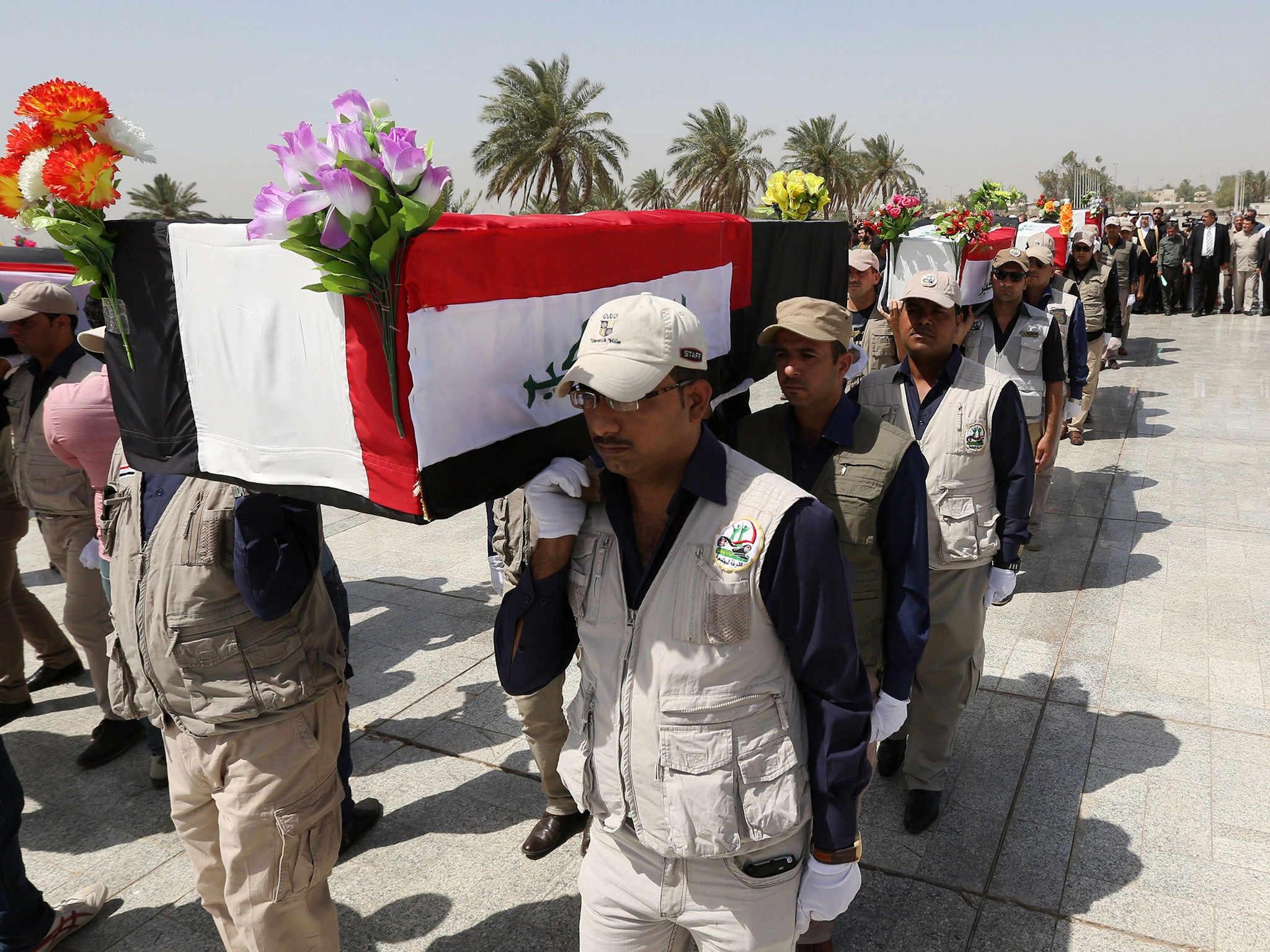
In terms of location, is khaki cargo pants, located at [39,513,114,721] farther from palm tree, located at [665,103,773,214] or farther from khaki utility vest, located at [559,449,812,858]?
palm tree, located at [665,103,773,214]

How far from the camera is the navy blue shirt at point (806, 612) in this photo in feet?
5.54

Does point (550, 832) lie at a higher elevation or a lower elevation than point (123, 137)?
lower

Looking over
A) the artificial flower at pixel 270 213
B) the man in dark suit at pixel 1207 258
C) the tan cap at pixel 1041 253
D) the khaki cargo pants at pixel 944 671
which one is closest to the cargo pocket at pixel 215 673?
the artificial flower at pixel 270 213

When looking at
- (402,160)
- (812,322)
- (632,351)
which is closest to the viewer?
(402,160)

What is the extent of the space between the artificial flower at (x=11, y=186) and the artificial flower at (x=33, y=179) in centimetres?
4

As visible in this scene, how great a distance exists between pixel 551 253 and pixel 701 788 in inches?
47.6

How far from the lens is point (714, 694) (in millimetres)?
1733

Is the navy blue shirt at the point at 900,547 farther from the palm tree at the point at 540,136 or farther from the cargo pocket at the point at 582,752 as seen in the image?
the palm tree at the point at 540,136

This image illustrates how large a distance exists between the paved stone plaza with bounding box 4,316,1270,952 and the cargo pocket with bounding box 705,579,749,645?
5.43 feet

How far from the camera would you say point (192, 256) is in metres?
2.01

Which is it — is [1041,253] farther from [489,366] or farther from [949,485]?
[489,366]

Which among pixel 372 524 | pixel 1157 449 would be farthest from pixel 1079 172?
pixel 372 524

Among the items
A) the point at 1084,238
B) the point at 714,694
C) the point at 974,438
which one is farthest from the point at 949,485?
the point at 1084,238

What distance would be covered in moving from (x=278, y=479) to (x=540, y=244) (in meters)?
0.79
